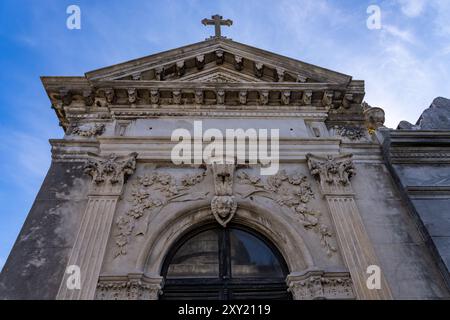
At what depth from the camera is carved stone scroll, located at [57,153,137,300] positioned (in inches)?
224

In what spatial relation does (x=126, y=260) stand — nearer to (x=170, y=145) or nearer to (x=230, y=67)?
(x=170, y=145)

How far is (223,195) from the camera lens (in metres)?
7.00

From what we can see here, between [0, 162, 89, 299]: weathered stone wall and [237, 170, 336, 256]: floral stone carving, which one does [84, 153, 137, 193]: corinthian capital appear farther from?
[237, 170, 336, 256]: floral stone carving

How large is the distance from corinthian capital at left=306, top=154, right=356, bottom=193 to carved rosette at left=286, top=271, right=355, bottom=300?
1.82 metres

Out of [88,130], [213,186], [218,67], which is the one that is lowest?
[213,186]

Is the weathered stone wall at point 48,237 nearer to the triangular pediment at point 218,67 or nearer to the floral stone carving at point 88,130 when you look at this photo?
the floral stone carving at point 88,130

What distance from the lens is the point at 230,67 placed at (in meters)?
9.79

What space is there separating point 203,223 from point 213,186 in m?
0.78

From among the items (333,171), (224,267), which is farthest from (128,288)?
(333,171)

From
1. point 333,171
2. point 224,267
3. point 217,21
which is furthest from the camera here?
point 217,21

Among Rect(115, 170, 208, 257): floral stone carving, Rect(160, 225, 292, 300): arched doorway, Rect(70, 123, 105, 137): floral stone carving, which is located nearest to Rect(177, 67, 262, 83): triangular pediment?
Rect(70, 123, 105, 137): floral stone carving

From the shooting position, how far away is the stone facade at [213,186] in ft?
19.4

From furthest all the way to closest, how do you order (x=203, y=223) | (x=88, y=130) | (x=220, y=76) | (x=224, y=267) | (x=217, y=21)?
(x=217, y=21) < (x=220, y=76) < (x=88, y=130) < (x=203, y=223) < (x=224, y=267)

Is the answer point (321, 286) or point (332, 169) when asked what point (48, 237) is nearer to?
point (321, 286)
